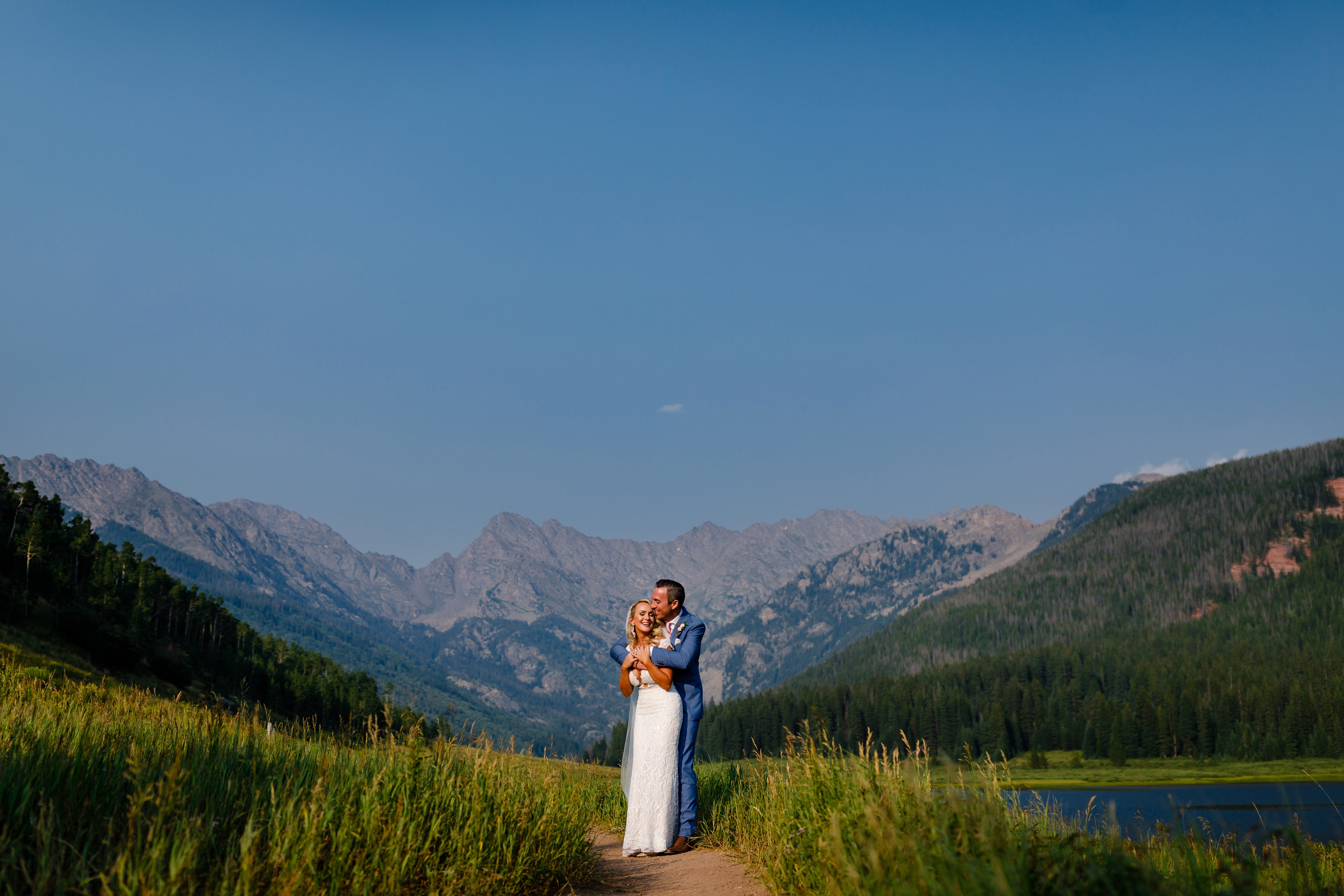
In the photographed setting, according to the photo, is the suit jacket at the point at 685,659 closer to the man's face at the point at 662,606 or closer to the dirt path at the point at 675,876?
the man's face at the point at 662,606

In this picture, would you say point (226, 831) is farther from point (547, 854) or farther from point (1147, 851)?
point (1147, 851)

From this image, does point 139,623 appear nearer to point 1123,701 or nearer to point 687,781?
point 687,781

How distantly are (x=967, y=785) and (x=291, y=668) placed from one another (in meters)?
127

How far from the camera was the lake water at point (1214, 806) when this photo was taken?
29.4 feet

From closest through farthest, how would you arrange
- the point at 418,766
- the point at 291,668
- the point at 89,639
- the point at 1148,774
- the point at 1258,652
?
the point at 418,766
the point at 89,639
the point at 1148,774
the point at 291,668
the point at 1258,652

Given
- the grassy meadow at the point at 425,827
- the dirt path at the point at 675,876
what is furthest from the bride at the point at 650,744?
the grassy meadow at the point at 425,827

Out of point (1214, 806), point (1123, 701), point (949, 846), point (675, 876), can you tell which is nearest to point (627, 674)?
point (675, 876)

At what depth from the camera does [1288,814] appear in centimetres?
434

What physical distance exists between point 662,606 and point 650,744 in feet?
5.70

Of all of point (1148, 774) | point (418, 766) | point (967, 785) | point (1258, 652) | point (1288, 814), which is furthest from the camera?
point (1258, 652)

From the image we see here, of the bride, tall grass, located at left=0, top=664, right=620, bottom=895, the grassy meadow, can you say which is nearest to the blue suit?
the bride

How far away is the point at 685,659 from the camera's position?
10.4 meters

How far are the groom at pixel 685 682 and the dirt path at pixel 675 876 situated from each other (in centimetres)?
41

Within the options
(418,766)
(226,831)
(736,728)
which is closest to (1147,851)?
(418,766)
